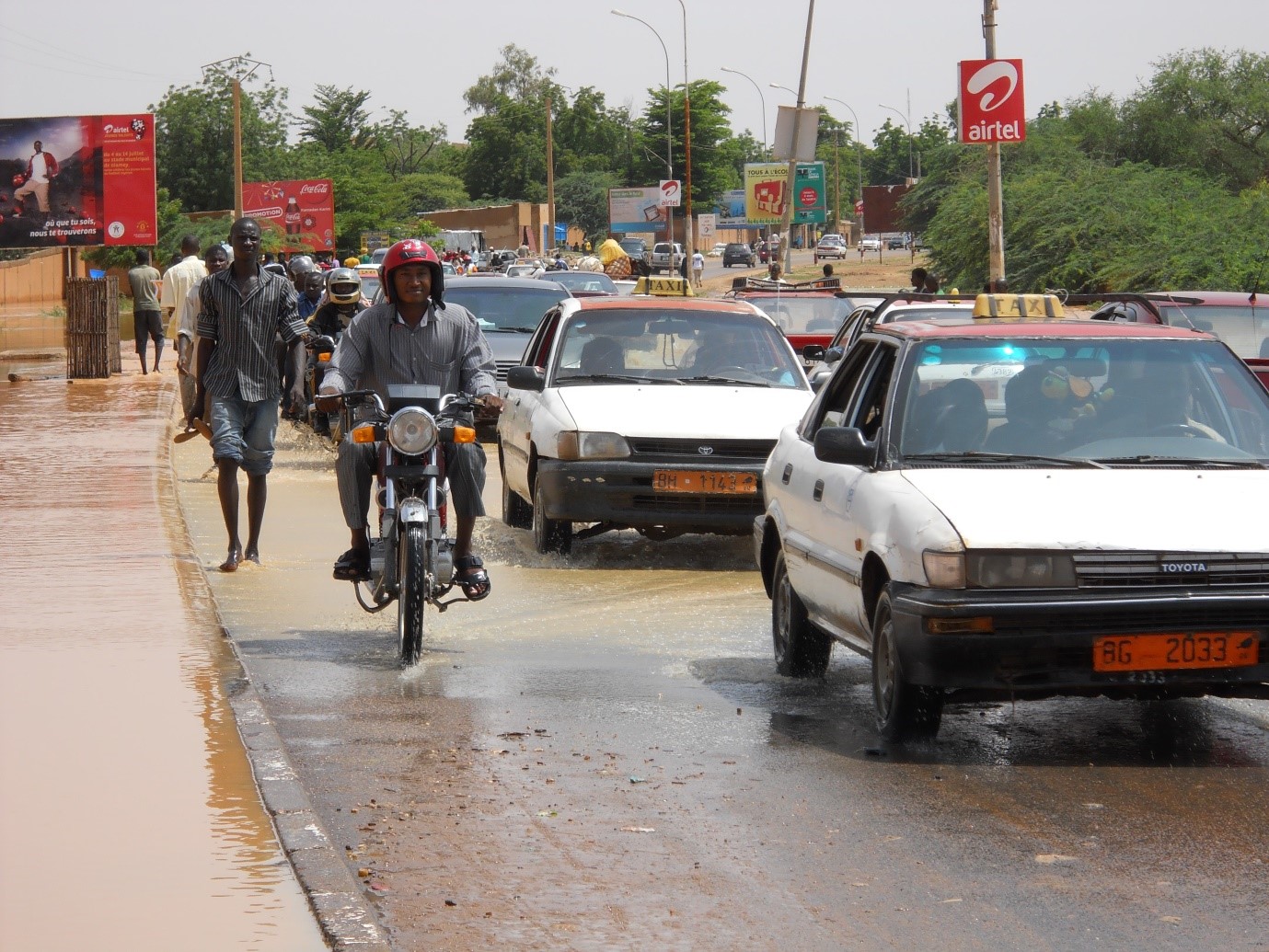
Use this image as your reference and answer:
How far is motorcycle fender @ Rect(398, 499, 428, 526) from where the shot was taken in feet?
26.3

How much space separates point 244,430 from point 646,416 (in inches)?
91.6

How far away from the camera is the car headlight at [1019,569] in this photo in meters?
6.18

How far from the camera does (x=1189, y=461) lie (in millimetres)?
6996

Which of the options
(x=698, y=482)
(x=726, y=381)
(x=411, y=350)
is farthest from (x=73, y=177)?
(x=411, y=350)

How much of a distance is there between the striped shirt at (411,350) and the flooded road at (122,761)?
139cm

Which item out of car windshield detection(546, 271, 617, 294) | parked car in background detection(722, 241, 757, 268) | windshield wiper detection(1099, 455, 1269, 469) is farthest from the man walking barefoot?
parked car in background detection(722, 241, 757, 268)

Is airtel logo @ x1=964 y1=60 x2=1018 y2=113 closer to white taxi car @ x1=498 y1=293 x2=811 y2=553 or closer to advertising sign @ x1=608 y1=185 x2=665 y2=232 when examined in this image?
white taxi car @ x1=498 y1=293 x2=811 y2=553

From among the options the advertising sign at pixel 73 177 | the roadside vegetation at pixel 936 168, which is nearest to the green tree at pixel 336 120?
the roadside vegetation at pixel 936 168

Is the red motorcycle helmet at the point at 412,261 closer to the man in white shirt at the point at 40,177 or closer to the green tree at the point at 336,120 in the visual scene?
the man in white shirt at the point at 40,177

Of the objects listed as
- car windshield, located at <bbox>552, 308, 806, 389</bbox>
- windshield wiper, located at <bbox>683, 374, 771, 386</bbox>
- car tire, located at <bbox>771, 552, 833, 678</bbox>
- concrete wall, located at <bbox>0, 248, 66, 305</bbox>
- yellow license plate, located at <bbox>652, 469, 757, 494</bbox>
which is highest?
concrete wall, located at <bbox>0, 248, 66, 305</bbox>

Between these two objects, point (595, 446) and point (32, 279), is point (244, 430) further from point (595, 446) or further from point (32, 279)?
point (32, 279)

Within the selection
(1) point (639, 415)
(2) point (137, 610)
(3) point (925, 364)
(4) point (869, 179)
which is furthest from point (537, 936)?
(4) point (869, 179)

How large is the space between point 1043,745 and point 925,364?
1495mm

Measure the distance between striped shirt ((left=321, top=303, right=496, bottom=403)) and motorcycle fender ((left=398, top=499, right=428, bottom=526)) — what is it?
2.50ft
